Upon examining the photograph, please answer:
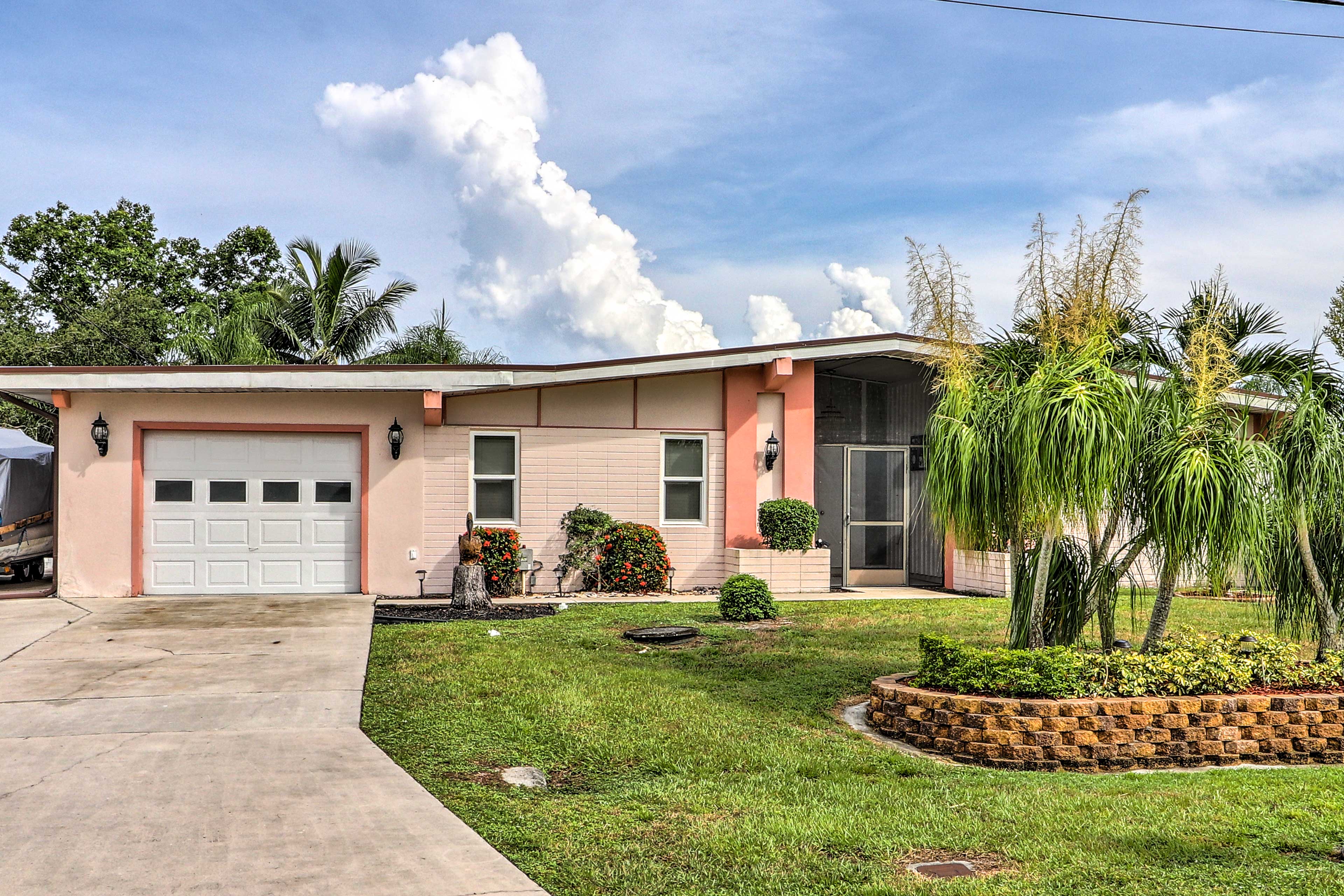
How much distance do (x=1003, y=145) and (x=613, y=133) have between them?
23.3 feet

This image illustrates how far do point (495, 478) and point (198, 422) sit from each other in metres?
3.94

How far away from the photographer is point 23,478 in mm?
15055

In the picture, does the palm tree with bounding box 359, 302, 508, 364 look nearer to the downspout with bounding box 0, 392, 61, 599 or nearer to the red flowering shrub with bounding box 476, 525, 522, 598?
the downspout with bounding box 0, 392, 61, 599

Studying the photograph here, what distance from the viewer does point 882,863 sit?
3996 millimetres

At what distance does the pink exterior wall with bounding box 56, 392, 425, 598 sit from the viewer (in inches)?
496

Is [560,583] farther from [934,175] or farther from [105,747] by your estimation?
[934,175]

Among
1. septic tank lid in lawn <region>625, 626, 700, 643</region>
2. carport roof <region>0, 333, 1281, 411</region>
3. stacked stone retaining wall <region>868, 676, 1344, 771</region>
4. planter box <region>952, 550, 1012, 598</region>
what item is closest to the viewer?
stacked stone retaining wall <region>868, 676, 1344, 771</region>

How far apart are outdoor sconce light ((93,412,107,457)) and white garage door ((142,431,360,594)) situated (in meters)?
0.48

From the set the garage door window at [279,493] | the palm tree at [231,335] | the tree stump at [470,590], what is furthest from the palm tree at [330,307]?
the tree stump at [470,590]

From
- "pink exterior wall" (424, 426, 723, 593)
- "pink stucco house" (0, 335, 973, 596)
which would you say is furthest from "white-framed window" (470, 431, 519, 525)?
"pink exterior wall" (424, 426, 723, 593)

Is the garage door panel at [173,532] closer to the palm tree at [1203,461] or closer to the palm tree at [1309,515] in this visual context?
the palm tree at [1203,461]

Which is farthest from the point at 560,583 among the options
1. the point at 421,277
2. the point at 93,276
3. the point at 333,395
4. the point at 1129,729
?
the point at 93,276

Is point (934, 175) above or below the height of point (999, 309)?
above

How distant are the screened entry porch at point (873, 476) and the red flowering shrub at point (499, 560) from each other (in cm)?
501
